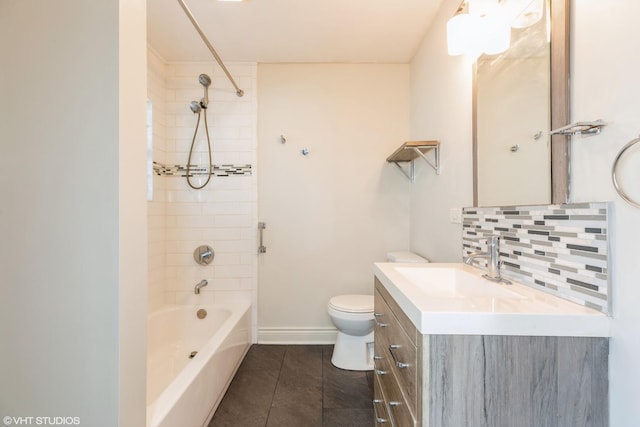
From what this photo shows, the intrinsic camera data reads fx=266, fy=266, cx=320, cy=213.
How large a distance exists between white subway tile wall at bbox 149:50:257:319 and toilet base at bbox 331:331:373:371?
888 millimetres

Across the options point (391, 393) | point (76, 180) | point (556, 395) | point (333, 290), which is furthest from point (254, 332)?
point (556, 395)

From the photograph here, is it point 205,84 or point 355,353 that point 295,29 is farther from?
point 355,353

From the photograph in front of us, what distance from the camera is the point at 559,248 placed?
862 mm

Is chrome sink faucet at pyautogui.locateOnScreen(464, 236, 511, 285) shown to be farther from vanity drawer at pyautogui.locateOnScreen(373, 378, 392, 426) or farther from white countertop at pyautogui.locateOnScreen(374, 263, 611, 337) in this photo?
vanity drawer at pyautogui.locateOnScreen(373, 378, 392, 426)

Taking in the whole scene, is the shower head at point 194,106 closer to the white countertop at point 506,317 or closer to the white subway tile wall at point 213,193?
the white subway tile wall at point 213,193

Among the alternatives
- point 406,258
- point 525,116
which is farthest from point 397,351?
point 406,258

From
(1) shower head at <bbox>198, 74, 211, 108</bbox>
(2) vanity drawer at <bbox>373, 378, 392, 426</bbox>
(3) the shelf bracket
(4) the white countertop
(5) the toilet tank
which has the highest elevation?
Answer: (1) shower head at <bbox>198, 74, 211, 108</bbox>

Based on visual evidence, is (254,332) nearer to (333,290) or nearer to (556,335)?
(333,290)

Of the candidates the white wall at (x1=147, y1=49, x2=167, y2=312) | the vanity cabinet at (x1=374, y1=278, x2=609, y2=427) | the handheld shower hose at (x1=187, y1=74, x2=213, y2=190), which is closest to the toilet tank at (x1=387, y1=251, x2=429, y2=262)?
the vanity cabinet at (x1=374, y1=278, x2=609, y2=427)

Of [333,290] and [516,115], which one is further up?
[516,115]

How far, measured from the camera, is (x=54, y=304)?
88 centimetres

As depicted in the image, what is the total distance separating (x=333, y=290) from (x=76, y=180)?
1.97 meters

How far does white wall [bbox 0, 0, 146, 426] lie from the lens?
0.87m

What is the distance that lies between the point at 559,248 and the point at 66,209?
1.62m
